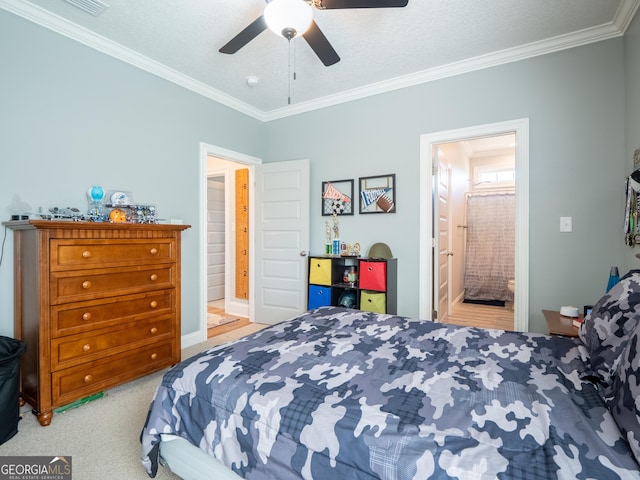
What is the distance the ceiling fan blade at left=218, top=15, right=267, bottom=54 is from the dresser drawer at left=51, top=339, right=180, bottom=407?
2295 millimetres

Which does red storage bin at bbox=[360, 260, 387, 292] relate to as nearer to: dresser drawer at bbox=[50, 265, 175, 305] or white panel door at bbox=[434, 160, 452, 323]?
white panel door at bbox=[434, 160, 452, 323]

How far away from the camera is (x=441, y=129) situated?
313cm

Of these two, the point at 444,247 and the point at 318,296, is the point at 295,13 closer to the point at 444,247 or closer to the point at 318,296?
the point at 318,296

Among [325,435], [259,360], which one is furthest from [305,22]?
[325,435]

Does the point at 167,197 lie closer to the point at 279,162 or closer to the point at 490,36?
the point at 279,162

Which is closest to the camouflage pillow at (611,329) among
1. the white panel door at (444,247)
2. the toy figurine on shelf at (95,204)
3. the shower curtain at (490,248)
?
the white panel door at (444,247)

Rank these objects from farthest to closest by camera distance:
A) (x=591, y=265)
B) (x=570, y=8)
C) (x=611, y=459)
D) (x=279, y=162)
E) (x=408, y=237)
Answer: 1. (x=279, y=162)
2. (x=408, y=237)
3. (x=591, y=265)
4. (x=570, y=8)
5. (x=611, y=459)

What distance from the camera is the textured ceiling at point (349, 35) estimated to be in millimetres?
2232

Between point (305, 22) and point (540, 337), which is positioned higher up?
point (305, 22)

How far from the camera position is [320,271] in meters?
3.54

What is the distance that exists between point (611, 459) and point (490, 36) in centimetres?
291

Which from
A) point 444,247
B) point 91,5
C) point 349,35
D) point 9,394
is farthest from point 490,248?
point 9,394

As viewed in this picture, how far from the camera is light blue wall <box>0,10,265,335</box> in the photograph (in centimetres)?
216

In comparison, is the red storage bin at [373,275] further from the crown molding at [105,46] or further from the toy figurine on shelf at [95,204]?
the crown molding at [105,46]
